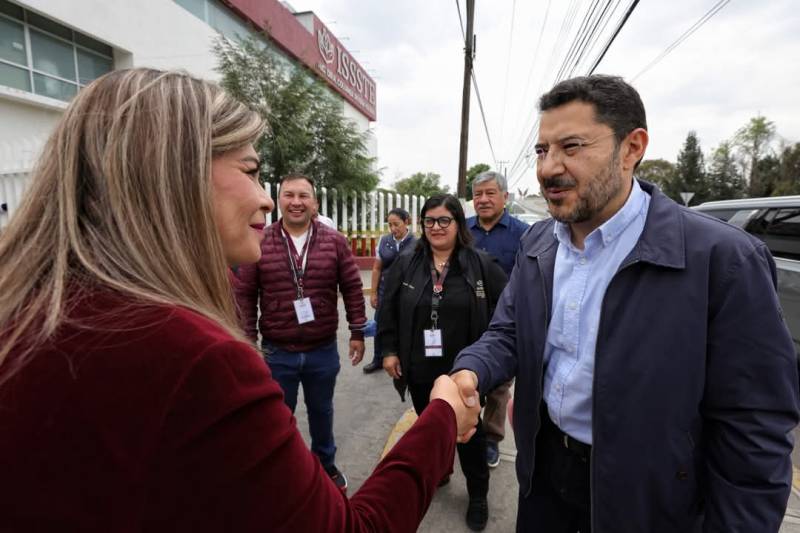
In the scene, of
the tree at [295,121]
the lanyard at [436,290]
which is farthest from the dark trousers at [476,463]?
the tree at [295,121]

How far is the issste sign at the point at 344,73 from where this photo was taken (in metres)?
24.8

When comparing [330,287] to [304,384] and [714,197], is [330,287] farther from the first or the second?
[714,197]

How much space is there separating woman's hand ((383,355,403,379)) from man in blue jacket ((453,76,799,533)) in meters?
1.15

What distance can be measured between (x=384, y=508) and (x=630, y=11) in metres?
6.24

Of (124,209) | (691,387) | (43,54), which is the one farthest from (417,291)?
(43,54)

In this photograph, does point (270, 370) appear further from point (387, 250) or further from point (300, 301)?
point (387, 250)

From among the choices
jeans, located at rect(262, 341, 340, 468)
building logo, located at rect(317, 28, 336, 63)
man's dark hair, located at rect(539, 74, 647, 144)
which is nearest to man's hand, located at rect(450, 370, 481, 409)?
man's dark hair, located at rect(539, 74, 647, 144)

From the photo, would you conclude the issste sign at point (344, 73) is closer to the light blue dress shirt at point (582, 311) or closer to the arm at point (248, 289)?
the arm at point (248, 289)

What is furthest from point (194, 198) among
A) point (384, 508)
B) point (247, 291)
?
point (247, 291)

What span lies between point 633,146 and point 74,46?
49.1 feet

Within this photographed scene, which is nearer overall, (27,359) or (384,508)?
(27,359)

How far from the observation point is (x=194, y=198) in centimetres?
83

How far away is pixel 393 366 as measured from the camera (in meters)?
2.72

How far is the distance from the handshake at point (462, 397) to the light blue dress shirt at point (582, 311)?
335mm
